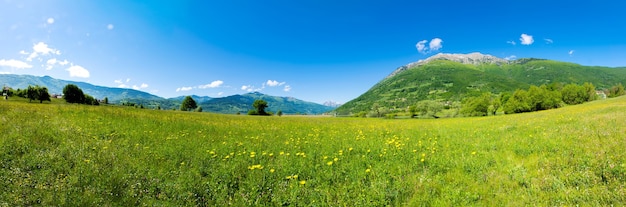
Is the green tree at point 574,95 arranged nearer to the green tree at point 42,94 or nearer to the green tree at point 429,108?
the green tree at point 429,108

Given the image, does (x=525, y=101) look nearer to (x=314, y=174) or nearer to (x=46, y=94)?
(x=314, y=174)

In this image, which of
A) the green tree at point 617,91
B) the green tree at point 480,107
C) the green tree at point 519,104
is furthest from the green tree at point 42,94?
the green tree at point 617,91

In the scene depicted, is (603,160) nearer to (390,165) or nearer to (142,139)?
(390,165)

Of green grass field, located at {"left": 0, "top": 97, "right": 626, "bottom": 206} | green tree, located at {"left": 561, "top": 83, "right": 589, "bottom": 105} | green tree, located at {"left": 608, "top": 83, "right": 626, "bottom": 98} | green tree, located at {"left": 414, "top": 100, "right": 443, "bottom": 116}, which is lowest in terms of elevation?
green grass field, located at {"left": 0, "top": 97, "right": 626, "bottom": 206}

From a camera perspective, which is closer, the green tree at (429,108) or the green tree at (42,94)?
the green tree at (42,94)

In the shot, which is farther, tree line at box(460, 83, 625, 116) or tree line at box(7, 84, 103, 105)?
tree line at box(460, 83, 625, 116)

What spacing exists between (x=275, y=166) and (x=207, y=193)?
209cm

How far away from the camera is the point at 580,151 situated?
22.4 ft

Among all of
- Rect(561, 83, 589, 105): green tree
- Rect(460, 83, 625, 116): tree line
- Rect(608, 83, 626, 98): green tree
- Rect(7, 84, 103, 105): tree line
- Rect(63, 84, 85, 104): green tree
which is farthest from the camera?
Rect(608, 83, 626, 98): green tree

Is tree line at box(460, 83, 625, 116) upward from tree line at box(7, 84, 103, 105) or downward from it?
downward

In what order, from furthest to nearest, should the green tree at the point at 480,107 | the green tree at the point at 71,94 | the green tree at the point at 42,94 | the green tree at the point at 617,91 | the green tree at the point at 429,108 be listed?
1. the green tree at the point at 617,91
2. the green tree at the point at 429,108
3. the green tree at the point at 480,107
4. the green tree at the point at 71,94
5. the green tree at the point at 42,94

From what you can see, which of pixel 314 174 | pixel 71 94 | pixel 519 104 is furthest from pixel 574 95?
pixel 71 94

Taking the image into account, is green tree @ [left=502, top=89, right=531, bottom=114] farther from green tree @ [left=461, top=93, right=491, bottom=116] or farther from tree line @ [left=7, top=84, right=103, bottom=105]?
tree line @ [left=7, top=84, right=103, bottom=105]

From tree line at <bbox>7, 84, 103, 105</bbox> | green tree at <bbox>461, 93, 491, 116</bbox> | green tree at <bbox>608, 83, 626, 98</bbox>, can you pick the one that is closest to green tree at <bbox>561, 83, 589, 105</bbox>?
green tree at <bbox>461, 93, 491, 116</bbox>
